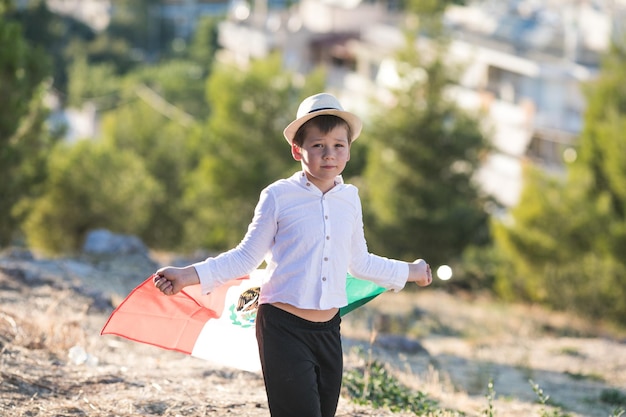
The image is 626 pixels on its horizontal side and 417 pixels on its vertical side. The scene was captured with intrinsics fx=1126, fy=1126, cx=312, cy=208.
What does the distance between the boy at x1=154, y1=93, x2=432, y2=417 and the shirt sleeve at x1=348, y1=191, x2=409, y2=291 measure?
10cm

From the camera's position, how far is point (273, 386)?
4344mm

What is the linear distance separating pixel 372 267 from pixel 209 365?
2.60 metres

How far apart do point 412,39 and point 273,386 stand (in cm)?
2306

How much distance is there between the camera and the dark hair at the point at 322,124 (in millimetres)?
4387

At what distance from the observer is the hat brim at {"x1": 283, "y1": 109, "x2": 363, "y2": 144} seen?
436 centimetres

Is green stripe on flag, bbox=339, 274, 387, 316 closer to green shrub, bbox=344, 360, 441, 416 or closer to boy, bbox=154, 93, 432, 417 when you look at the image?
boy, bbox=154, 93, 432, 417

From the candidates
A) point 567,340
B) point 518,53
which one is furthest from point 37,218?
point 518,53

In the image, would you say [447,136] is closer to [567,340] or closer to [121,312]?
[567,340]

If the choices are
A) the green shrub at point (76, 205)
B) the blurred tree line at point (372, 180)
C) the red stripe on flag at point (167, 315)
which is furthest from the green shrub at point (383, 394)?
the green shrub at point (76, 205)

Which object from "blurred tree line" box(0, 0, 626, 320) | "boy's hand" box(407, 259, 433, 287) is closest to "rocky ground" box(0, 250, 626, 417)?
Result: "boy's hand" box(407, 259, 433, 287)

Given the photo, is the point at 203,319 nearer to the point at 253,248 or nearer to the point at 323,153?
the point at 253,248

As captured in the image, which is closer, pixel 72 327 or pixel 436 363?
pixel 72 327

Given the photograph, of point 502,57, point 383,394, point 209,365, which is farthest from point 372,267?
point 502,57

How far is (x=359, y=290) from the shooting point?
499cm
